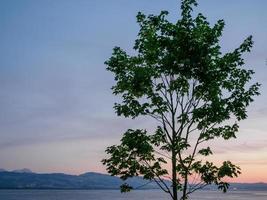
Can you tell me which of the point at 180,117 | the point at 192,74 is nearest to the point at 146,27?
the point at 192,74

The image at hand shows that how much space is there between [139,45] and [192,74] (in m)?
3.00

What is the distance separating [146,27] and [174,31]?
6.10 ft

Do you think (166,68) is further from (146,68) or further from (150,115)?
(150,115)

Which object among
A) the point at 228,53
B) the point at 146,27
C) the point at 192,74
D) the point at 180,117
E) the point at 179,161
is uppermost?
the point at 146,27

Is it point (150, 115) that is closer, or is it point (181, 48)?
point (181, 48)

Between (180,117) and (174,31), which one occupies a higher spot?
(174,31)

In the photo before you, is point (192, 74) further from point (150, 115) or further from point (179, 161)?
point (179, 161)

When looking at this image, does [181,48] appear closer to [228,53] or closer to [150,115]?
[228,53]

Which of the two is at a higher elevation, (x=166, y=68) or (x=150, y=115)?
(x=166, y=68)

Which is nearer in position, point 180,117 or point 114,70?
point 180,117

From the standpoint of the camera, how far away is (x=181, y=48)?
15.7 m

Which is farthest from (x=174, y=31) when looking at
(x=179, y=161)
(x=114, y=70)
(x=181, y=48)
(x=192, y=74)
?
(x=179, y=161)

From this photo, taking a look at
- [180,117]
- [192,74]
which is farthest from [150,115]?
[192,74]

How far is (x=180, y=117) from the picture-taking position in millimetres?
15969
